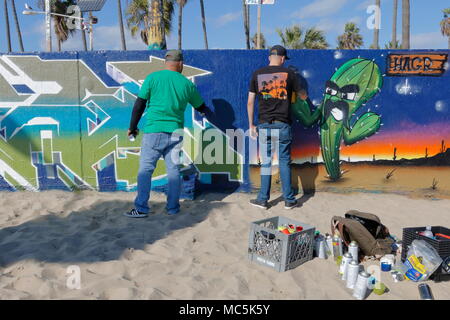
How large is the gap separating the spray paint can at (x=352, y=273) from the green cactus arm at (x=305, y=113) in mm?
2641

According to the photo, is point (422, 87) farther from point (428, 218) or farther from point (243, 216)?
point (243, 216)

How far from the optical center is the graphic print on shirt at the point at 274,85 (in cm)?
433

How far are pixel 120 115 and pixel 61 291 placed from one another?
2.91 meters

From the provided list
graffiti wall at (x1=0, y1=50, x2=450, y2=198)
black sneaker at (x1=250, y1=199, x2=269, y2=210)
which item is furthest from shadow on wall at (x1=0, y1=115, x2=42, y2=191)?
black sneaker at (x1=250, y1=199, x2=269, y2=210)

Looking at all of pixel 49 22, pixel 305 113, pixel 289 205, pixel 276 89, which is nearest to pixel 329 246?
pixel 289 205

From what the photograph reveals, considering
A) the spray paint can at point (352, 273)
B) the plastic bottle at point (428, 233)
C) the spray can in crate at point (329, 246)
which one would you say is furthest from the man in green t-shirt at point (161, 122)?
the plastic bottle at point (428, 233)

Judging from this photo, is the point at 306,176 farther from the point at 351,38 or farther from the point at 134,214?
the point at 351,38

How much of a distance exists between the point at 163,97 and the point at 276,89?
4.37ft

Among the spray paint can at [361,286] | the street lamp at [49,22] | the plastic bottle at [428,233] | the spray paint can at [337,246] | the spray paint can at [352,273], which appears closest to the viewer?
the spray paint can at [361,286]

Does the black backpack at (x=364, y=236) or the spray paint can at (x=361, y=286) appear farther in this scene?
the black backpack at (x=364, y=236)

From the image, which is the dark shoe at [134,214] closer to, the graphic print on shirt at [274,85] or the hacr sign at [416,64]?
the graphic print on shirt at [274,85]

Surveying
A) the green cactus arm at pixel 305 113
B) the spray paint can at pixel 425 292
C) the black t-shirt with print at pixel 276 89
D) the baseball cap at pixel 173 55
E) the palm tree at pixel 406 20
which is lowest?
the spray paint can at pixel 425 292

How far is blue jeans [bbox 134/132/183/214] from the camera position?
409 cm

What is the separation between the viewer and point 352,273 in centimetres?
263
